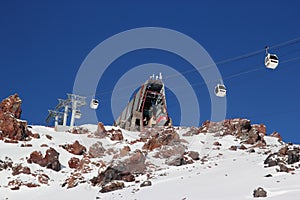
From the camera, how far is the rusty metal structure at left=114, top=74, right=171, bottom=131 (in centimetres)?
6116

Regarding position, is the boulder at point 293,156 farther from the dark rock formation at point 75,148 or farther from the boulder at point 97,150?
the dark rock formation at point 75,148

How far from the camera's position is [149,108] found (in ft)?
206

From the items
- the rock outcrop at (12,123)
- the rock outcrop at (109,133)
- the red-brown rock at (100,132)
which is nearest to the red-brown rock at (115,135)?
the rock outcrop at (109,133)

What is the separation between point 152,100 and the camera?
206 ft

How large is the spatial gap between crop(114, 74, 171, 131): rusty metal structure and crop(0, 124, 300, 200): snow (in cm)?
1069

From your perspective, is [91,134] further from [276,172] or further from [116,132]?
[276,172]

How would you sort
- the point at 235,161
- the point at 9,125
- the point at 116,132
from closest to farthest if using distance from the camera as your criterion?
1. the point at 235,161
2. the point at 9,125
3. the point at 116,132

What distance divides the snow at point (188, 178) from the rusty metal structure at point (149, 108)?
10695 mm

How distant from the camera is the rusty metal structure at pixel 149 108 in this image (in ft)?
201

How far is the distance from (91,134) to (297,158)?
3483cm

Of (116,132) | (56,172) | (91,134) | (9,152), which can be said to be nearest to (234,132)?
(116,132)

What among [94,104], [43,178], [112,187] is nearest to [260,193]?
[112,187]

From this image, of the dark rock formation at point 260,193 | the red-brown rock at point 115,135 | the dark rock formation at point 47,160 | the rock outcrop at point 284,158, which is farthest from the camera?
the red-brown rock at point 115,135

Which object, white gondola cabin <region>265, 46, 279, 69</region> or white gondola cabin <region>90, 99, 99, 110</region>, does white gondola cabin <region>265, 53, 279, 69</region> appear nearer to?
white gondola cabin <region>265, 46, 279, 69</region>
